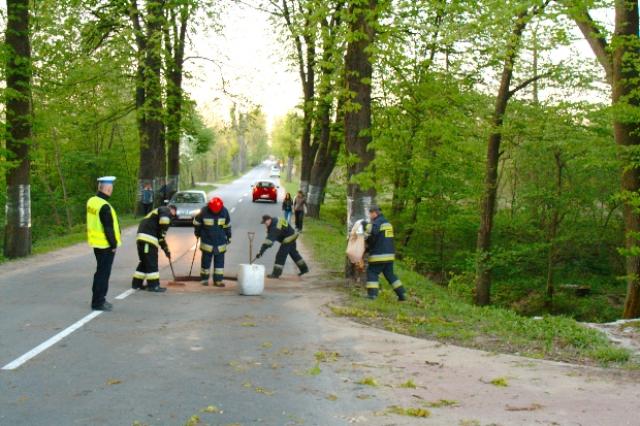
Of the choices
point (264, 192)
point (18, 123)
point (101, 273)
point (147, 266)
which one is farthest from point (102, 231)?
point (264, 192)

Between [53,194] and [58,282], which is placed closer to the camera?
[58,282]

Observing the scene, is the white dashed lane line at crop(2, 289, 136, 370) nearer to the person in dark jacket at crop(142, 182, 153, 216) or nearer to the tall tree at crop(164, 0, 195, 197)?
the tall tree at crop(164, 0, 195, 197)

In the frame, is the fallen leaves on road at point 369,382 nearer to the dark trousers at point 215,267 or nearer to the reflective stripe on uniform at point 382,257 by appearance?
the reflective stripe on uniform at point 382,257

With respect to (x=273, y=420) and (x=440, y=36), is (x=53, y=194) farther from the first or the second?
(x=273, y=420)

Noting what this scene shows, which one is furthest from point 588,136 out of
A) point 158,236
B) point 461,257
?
point 158,236

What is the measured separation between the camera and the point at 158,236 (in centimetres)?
1245

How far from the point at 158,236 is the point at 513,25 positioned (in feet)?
34.1

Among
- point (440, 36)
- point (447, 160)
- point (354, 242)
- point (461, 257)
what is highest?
point (440, 36)

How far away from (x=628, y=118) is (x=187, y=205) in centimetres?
1871

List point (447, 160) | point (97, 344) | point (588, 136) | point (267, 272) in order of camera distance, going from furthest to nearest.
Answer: point (447, 160) → point (588, 136) → point (267, 272) → point (97, 344)

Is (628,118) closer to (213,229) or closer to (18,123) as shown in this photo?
(213,229)

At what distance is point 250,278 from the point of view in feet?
40.5

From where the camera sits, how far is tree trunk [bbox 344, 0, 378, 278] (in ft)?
45.6

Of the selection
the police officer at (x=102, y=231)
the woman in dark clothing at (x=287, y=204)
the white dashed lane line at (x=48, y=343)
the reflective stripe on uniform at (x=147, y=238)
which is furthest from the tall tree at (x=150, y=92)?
the white dashed lane line at (x=48, y=343)
